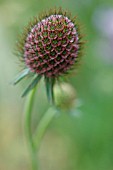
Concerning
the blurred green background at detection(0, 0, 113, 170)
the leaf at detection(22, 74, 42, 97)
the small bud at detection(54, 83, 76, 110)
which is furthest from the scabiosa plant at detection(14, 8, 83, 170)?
the blurred green background at detection(0, 0, 113, 170)

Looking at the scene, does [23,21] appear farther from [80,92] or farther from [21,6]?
[80,92]

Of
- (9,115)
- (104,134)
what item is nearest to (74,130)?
(104,134)

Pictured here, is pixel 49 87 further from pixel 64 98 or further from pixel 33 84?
pixel 64 98

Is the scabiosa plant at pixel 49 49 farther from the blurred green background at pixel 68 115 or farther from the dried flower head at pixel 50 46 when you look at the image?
the blurred green background at pixel 68 115

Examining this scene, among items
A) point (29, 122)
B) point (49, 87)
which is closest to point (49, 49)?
point (49, 87)

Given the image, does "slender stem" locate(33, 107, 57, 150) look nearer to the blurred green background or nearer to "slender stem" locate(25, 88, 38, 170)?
"slender stem" locate(25, 88, 38, 170)

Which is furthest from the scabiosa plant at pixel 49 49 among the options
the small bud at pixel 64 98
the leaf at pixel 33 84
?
the small bud at pixel 64 98
